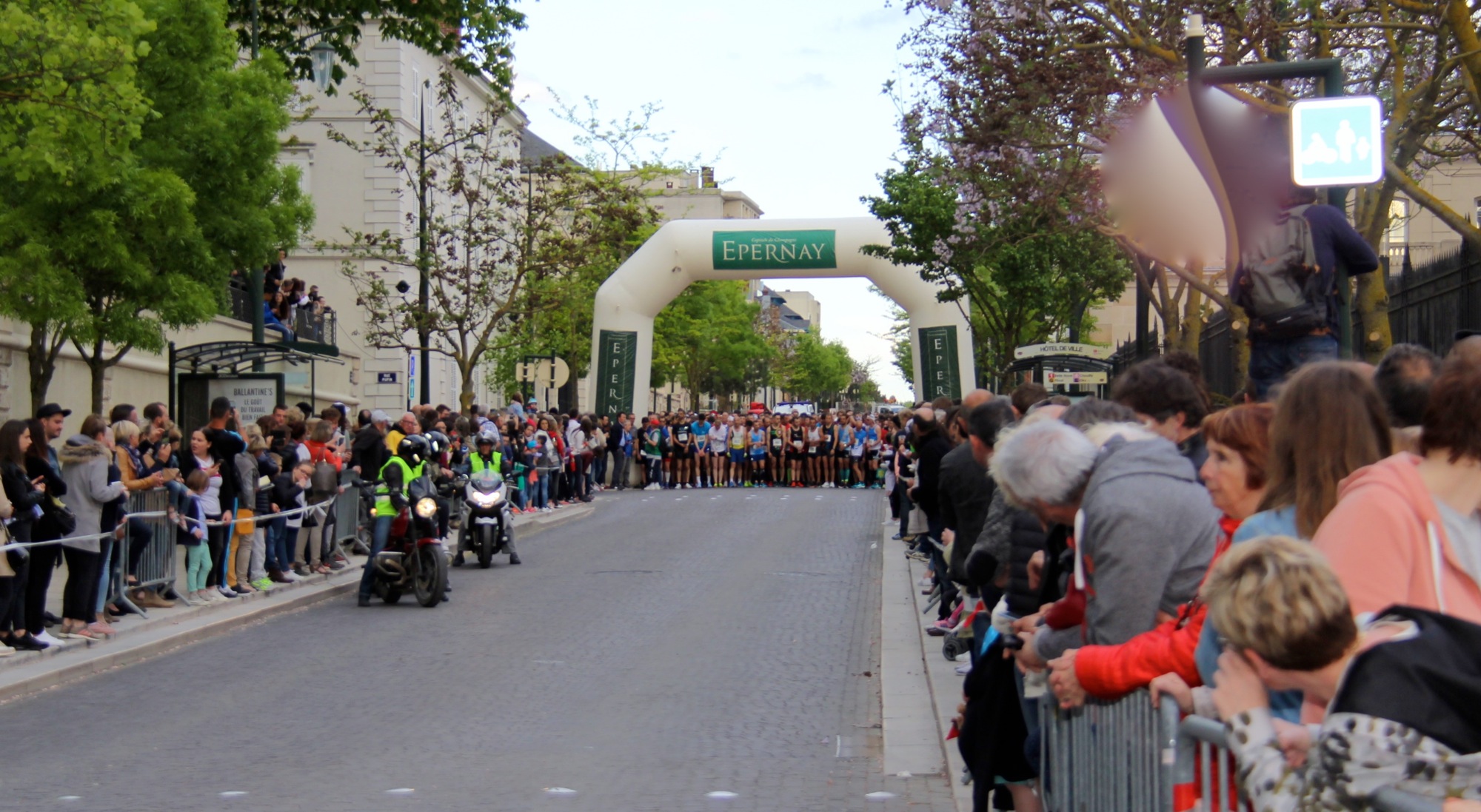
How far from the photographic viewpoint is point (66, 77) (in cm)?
1293

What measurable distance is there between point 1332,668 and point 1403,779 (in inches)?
14.7

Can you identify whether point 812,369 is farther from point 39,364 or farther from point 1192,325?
point 39,364

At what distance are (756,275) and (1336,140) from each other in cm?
2742

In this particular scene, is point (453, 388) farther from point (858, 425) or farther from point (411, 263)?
point (411, 263)

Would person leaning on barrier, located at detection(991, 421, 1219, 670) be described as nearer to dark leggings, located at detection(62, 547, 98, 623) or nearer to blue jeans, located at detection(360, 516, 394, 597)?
dark leggings, located at detection(62, 547, 98, 623)

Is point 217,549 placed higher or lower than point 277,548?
higher

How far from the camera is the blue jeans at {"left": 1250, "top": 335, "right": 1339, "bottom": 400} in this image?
6.61 meters

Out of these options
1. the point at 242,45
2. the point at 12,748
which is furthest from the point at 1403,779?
the point at 242,45

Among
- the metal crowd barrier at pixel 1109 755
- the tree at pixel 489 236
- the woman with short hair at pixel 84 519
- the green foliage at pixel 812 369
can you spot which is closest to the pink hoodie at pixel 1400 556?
the metal crowd barrier at pixel 1109 755

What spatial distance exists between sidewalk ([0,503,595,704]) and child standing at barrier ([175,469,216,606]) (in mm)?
119

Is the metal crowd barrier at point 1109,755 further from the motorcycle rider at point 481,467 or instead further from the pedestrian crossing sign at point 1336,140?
the motorcycle rider at point 481,467

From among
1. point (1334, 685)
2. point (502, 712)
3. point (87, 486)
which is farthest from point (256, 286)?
point (1334, 685)

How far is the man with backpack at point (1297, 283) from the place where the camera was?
6.52 m

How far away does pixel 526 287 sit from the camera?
3206 cm
